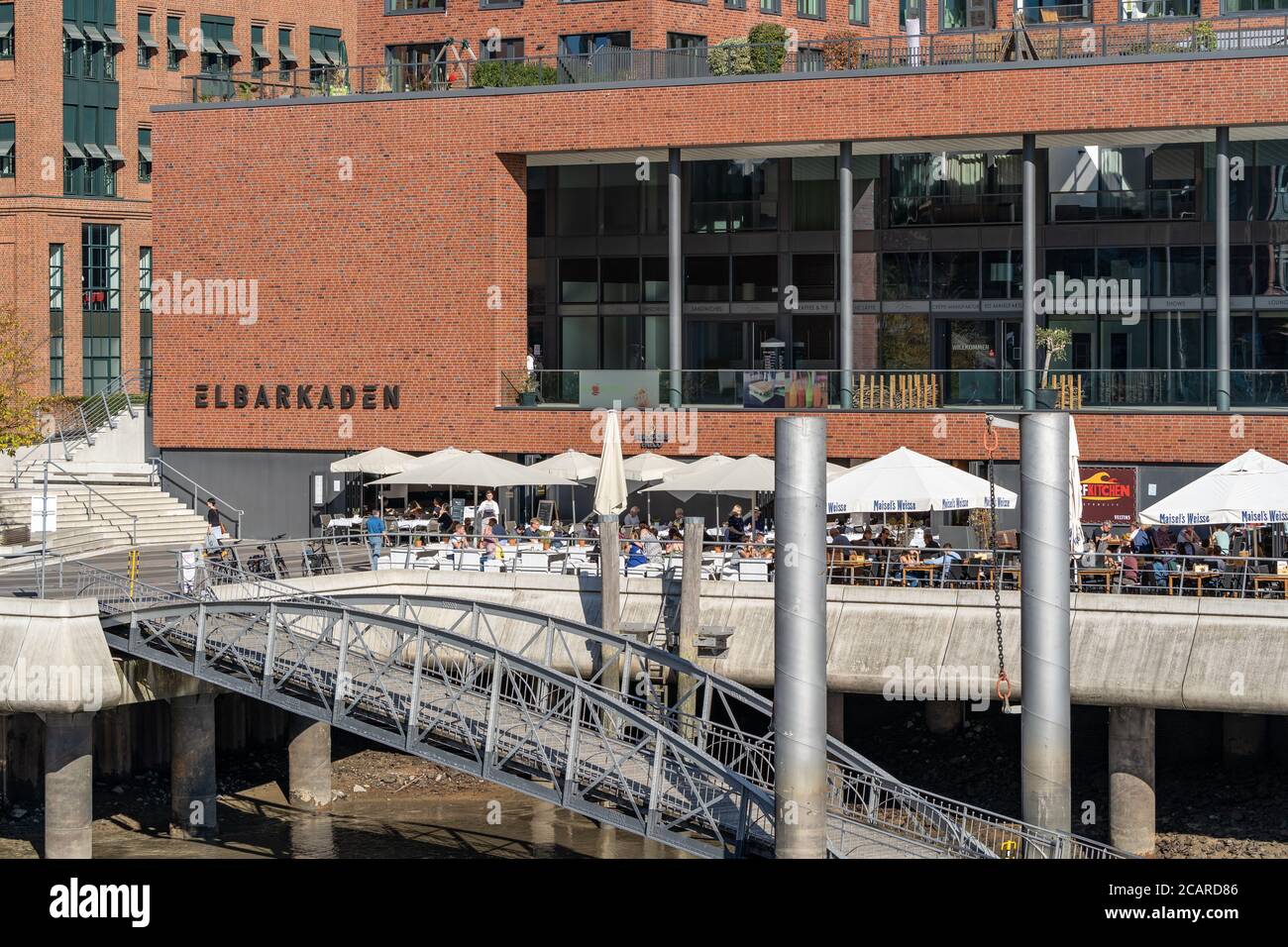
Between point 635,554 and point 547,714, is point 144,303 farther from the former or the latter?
point 547,714

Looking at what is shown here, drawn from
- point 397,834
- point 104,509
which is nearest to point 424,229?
point 104,509

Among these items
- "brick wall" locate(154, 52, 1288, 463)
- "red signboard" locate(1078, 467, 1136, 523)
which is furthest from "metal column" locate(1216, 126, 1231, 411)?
"red signboard" locate(1078, 467, 1136, 523)

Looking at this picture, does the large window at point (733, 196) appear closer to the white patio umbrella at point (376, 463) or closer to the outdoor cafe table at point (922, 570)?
the white patio umbrella at point (376, 463)

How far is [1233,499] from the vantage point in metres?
30.4

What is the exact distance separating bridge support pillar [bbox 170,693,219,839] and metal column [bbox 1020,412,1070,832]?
45.0 ft

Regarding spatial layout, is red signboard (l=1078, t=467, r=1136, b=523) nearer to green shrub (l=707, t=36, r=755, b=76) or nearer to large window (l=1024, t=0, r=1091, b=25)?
green shrub (l=707, t=36, r=755, b=76)

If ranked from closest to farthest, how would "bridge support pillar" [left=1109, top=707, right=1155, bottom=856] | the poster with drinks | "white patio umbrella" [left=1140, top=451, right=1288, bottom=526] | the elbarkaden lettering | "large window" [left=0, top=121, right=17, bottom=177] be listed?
"bridge support pillar" [left=1109, top=707, right=1155, bottom=856] → "white patio umbrella" [left=1140, top=451, right=1288, bottom=526] → the poster with drinks → the elbarkaden lettering → "large window" [left=0, top=121, right=17, bottom=177]

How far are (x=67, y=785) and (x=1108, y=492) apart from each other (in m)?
20.5

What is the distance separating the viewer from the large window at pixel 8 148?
65.9 meters

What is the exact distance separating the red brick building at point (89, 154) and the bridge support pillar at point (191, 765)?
34.8 meters

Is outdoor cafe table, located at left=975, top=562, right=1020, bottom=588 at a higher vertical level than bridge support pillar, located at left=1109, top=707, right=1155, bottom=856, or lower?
higher

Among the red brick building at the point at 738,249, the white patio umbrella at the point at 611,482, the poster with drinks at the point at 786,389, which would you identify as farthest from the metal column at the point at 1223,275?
the white patio umbrella at the point at 611,482

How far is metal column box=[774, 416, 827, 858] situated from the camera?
21.4 meters

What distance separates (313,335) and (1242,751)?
21868 millimetres
